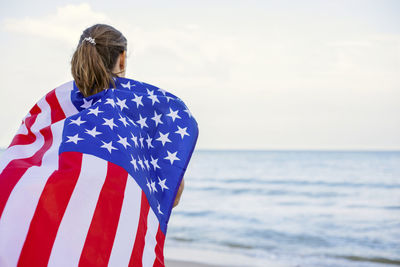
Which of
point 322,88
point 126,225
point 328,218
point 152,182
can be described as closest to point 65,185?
point 126,225

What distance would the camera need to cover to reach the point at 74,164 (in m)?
1.96

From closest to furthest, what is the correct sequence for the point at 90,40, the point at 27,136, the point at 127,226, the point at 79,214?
the point at 79,214, the point at 127,226, the point at 27,136, the point at 90,40

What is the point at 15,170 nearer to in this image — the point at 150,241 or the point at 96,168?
the point at 96,168

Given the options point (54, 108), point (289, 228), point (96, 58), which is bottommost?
point (289, 228)

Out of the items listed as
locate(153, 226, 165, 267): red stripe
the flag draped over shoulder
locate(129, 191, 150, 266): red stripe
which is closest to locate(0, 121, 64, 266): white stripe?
the flag draped over shoulder

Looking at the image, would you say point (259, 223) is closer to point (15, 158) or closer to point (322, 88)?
point (15, 158)

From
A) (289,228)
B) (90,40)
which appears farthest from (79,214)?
(289,228)

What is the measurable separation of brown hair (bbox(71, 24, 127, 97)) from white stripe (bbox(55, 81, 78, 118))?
0.08 m

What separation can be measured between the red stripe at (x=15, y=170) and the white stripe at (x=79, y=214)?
0.75 ft

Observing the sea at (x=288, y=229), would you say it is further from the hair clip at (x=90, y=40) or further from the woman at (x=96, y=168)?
the hair clip at (x=90, y=40)

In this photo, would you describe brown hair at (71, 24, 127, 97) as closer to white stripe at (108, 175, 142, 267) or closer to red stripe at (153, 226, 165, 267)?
white stripe at (108, 175, 142, 267)

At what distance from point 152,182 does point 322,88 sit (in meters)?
29.2

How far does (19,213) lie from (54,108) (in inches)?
30.6

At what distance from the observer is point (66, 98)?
241 centimetres
